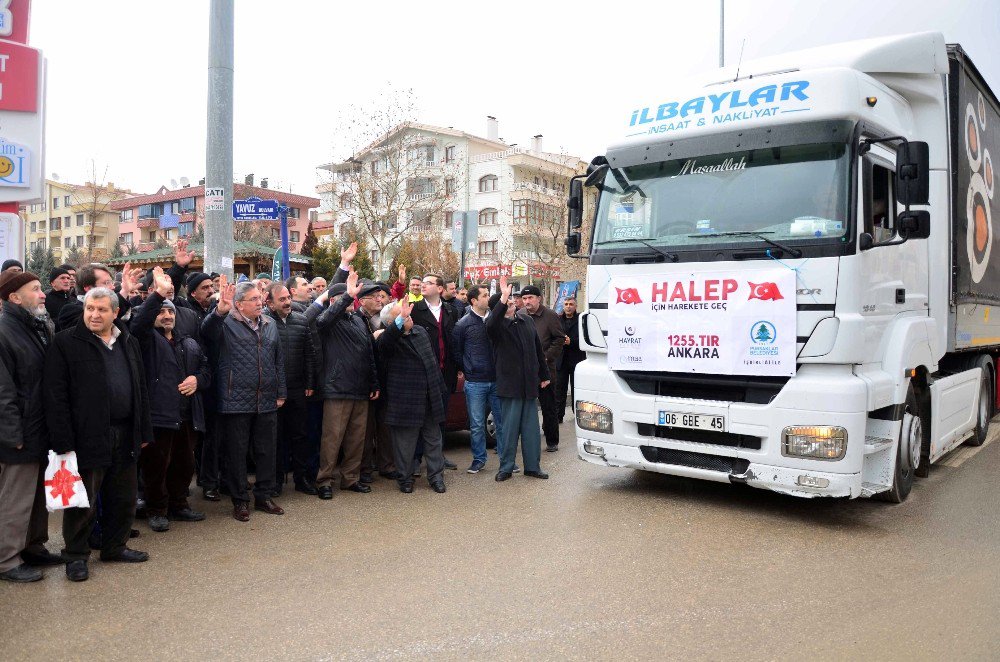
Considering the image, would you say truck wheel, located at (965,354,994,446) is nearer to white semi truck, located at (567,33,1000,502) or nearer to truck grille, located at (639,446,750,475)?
white semi truck, located at (567,33,1000,502)

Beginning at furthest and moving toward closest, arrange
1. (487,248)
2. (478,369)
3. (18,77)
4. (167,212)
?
(167,212), (487,248), (18,77), (478,369)

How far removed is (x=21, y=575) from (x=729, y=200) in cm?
565

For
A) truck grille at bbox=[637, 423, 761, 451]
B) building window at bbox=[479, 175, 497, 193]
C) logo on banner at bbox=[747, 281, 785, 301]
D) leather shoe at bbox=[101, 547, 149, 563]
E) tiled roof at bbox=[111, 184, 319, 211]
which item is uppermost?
tiled roof at bbox=[111, 184, 319, 211]

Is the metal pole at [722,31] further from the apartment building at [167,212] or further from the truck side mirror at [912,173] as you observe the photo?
the apartment building at [167,212]

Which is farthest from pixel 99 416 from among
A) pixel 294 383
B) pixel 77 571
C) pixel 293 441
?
pixel 293 441

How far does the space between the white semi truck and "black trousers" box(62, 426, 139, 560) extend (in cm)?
376

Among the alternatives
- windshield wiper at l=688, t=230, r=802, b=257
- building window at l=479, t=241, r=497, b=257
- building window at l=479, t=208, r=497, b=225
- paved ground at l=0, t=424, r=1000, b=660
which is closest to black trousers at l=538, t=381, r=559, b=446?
paved ground at l=0, t=424, r=1000, b=660

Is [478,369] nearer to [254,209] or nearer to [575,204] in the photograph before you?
[575,204]

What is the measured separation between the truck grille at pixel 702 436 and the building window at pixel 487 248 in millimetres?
41308

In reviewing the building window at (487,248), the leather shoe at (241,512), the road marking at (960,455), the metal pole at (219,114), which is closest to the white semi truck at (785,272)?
the road marking at (960,455)

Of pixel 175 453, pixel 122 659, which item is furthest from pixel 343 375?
pixel 122 659

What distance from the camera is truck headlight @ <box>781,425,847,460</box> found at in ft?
18.6

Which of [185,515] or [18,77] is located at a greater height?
[18,77]

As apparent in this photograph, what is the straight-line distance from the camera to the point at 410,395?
7.35 metres
